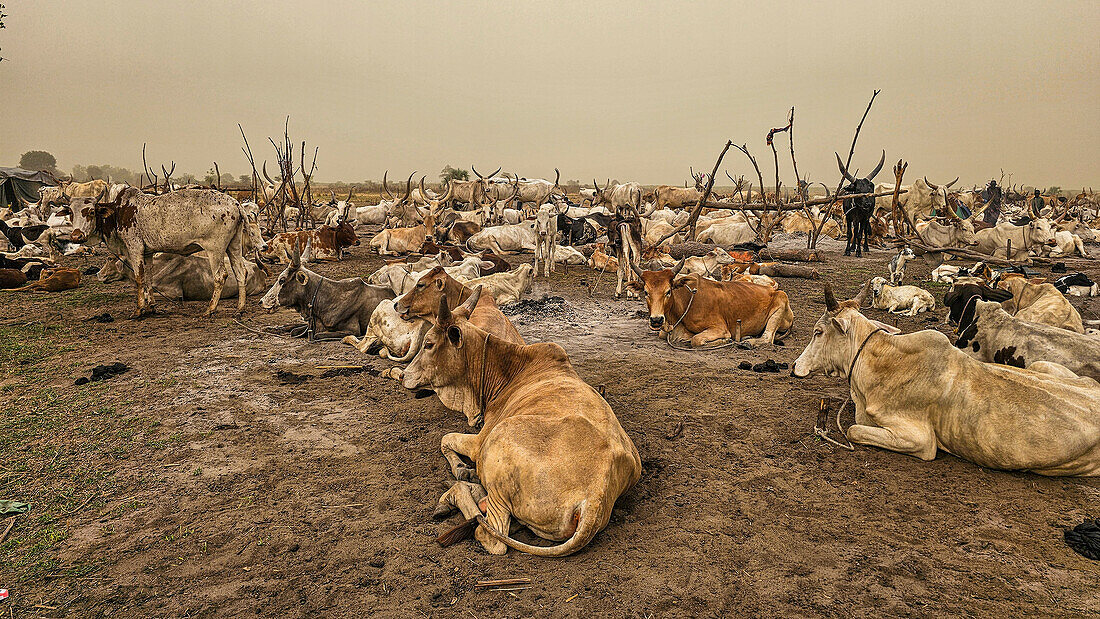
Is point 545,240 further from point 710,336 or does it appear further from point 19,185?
point 19,185

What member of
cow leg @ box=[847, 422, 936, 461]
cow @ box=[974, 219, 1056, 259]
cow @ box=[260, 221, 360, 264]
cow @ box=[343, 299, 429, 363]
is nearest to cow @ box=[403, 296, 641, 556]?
cow leg @ box=[847, 422, 936, 461]

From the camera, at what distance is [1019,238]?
16.6 metres

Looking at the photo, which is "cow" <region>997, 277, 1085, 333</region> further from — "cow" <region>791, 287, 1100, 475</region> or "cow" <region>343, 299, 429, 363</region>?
"cow" <region>343, 299, 429, 363</region>

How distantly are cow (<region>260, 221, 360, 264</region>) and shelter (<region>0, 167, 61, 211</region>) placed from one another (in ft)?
71.1

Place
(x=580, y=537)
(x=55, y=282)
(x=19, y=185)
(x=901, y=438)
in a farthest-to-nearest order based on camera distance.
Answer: (x=19, y=185) < (x=55, y=282) < (x=901, y=438) < (x=580, y=537)

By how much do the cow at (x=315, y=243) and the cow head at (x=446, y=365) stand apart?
1268 cm

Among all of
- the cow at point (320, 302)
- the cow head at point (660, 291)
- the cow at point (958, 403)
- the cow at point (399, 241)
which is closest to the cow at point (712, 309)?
the cow head at point (660, 291)

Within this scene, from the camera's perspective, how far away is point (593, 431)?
3639 millimetres

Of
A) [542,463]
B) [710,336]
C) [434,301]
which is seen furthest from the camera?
[710,336]

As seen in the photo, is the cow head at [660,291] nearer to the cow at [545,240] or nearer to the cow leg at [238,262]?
the cow at [545,240]

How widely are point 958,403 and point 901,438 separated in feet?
1.61

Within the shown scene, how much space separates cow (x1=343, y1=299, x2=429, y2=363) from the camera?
7.65 m

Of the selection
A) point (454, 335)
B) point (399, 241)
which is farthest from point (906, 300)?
point (399, 241)

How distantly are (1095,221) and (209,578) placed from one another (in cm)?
3698
